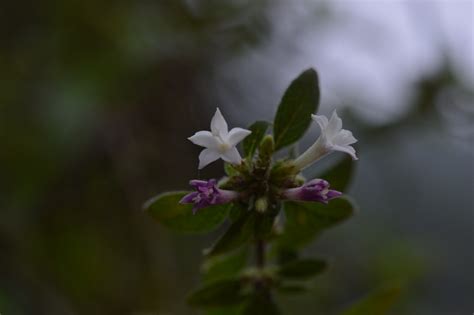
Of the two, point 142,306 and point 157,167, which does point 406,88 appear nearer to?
point 157,167

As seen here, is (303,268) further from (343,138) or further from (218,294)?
(343,138)

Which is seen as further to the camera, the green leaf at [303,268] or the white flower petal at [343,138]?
the green leaf at [303,268]

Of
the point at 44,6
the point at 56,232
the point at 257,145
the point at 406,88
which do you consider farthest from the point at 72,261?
the point at 257,145

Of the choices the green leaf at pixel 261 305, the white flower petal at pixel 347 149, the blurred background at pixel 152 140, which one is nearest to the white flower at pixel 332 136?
the white flower petal at pixel 347 149

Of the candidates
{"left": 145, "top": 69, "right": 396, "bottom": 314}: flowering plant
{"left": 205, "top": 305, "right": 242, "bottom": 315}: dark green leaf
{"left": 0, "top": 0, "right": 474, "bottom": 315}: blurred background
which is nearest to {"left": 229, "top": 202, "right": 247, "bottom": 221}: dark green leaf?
{"left": 145, "top": 69, "right": 396, "bottom": 314}: flowering plant

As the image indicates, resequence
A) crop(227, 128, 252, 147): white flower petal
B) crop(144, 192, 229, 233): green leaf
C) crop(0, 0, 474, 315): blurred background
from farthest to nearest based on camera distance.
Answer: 1. crop(0, 0, 474, 315): blurred background
2. crop(144, 192, 229, 233): green leaf
3. crop(227, 128, 252, 147): white flower petal

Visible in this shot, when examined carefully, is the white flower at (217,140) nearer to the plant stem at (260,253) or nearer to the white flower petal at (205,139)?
the white flower petal at (205,139)

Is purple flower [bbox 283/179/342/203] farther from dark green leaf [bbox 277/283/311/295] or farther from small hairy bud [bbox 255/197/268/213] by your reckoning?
dark green leaf [bbox 277/283/311/295]

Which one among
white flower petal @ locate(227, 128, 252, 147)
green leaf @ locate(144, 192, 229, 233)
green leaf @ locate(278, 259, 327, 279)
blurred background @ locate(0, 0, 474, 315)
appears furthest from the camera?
blurred background @ locate(0, 0, 474, 315)
